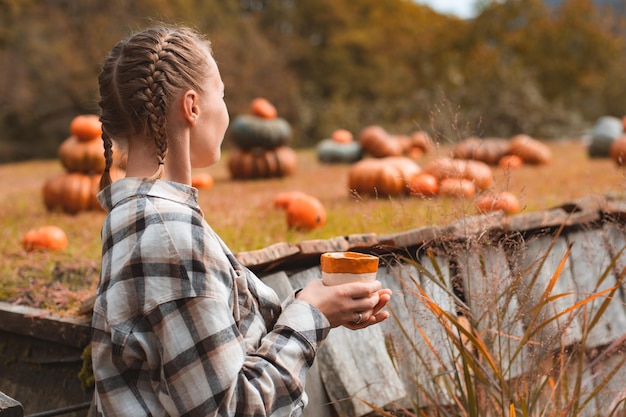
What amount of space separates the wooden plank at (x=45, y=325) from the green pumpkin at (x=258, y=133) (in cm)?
526

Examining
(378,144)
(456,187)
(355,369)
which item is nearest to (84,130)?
(355,369)

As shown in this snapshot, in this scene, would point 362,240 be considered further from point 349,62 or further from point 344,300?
point 349,62

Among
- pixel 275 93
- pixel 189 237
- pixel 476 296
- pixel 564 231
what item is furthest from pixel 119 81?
pixel 275 93

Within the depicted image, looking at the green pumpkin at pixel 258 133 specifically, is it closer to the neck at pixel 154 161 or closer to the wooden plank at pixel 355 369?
the wooden plank at pixel 355 369

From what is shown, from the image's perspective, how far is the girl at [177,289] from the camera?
1.41 meters

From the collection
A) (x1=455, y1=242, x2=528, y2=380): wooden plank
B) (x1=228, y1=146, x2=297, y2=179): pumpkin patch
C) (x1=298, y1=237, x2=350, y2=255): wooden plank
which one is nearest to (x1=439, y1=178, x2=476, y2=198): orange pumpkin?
(x1=455, y1=242, x2=528, y2=380): wooden plank

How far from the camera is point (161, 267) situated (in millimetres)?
1421

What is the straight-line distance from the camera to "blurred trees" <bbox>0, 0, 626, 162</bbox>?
15586 millimetres

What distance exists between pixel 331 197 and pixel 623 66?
55.3 ft

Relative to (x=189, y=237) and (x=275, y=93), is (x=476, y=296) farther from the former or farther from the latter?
(x=275, y=93)

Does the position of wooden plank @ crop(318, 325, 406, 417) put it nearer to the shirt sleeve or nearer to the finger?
the finger

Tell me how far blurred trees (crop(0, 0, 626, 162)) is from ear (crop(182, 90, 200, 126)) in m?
11.0

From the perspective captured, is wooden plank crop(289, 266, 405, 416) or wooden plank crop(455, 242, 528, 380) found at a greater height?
wooden plank crop(455, 242, 528, 380)

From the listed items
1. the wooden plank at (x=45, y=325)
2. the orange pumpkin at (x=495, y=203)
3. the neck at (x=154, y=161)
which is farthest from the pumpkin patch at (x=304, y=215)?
the neck at (x=154, y=161)
